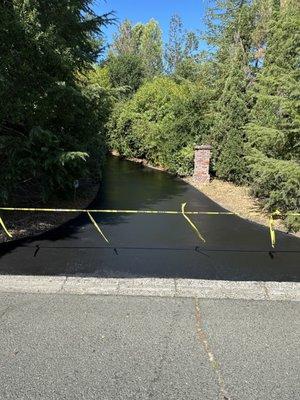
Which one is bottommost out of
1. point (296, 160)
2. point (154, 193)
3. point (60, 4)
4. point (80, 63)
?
point (154, 193)

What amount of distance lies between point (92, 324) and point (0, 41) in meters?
6.63

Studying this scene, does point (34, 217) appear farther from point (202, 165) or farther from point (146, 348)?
point (202, 165)

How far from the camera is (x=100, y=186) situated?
53.1 feet

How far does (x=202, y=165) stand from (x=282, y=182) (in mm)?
6307

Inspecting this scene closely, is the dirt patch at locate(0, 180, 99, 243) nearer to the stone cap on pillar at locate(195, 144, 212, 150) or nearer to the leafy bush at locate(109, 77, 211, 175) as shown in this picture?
the stone cap on pillar at locate(195, 144, 212, 150)

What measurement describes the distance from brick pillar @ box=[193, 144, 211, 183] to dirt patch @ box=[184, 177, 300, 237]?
24 centimetres

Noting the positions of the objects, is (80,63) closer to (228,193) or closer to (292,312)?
(228,193)

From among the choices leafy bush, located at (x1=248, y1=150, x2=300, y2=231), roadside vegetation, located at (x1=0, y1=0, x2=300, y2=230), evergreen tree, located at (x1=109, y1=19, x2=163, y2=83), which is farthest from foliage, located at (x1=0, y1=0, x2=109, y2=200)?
evergreen tree, located at (x1=109, y1=19, x2=163, y2=83)

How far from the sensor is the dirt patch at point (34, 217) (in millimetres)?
9203

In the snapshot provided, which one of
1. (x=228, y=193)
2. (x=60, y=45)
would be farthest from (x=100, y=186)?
(x=60, y=45)

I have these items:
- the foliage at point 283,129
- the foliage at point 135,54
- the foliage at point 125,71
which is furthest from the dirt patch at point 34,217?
the foliage at point 125,71

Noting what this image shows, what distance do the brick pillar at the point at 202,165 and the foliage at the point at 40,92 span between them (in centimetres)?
660

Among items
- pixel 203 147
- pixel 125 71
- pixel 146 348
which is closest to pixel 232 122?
pixel 203 147

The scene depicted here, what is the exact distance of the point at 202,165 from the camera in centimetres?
1672
